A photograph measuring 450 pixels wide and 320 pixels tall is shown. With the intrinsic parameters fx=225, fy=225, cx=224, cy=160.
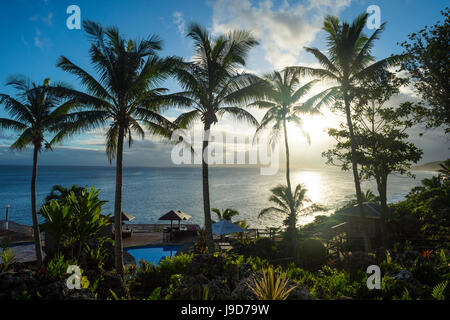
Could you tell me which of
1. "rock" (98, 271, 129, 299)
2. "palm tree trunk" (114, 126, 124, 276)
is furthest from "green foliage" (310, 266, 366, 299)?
"palm tree trunk" (114, 126, 124, 276)

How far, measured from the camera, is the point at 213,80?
456 inches

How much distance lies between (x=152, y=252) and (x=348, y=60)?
18.4m

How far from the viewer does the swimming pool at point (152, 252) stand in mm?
16266

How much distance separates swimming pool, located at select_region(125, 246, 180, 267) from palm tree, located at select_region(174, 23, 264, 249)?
736 cm

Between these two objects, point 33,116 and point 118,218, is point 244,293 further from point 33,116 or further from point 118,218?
point 33,116

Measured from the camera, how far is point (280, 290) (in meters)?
4.67

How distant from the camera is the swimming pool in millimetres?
16266

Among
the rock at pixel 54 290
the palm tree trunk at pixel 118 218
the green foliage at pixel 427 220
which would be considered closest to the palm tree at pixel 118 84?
the palm tree trunk at pixel 118 218

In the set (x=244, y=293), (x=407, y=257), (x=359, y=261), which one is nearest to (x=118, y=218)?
(x=244, y=293)

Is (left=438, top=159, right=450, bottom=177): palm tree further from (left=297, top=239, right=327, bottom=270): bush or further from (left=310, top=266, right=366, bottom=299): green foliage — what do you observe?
(left=310, top=266, right=366, bottom=299): green foliage

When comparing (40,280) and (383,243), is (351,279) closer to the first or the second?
(40,280)

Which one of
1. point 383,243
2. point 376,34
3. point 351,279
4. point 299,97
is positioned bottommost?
point 383,243

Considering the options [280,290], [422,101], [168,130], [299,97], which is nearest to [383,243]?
[422,101]
